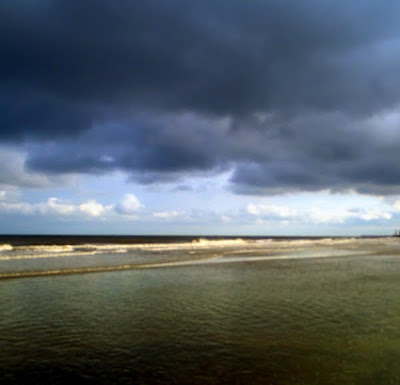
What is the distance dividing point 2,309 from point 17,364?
7.83 meters

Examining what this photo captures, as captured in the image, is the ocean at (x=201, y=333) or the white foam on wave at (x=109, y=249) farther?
the white foam on wave at (x=109, y=249)

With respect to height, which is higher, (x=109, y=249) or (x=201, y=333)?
(x=109, y=249)

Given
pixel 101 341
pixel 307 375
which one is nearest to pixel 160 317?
pixel 101 341

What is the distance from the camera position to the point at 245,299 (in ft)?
62.1

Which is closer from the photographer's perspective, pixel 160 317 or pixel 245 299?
pixel 160 317

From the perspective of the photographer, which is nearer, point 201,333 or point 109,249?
point 201,333

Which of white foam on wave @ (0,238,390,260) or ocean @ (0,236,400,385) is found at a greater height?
white foam on wave @ (0,238,390,260)

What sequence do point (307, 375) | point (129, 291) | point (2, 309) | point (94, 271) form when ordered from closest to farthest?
point (307, 375) → point (2, 309) → point (129, 291) → point (94, 271)

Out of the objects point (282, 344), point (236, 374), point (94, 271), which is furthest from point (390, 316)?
point (94, 271)

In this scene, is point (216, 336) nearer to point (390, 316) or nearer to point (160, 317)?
point (160, 317)

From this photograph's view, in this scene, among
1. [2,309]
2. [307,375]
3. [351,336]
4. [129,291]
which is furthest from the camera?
[129,291]

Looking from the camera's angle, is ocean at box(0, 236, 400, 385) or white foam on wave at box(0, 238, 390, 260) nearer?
ocean at box(0, 236, 400, 385)

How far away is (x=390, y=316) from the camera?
15203 millimetres

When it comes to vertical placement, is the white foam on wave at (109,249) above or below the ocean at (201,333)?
above
